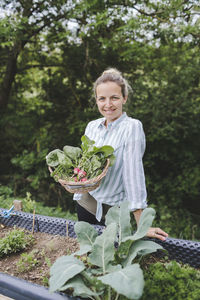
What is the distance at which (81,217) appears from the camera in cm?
224

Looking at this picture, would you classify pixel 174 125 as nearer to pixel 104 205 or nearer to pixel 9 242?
pixel 104 205

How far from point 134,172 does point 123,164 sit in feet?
0.34

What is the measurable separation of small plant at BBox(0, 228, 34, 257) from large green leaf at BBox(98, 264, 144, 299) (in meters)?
0.95

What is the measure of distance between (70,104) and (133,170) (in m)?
4.22


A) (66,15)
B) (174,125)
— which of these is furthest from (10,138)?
(174,125)

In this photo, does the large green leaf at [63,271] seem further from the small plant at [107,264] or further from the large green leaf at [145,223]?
the large green leaf at [145,223]

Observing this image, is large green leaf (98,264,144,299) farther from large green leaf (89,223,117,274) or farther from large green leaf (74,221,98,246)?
large green leaf (74,221,98,246)

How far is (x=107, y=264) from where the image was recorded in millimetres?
1271

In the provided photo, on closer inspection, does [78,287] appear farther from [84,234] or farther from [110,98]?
[110,98]

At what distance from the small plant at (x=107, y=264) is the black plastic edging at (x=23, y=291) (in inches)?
2.8

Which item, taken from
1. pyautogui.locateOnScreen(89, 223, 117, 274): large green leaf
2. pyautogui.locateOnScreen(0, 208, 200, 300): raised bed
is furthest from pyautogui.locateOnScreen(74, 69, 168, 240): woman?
pyautogui.locateOnScreen(89, 223, 117, 274): large green leaf

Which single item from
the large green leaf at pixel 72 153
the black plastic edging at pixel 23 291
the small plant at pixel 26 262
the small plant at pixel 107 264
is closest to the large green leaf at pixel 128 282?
the small plant at pixel 107 264

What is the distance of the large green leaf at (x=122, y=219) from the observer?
143 cm

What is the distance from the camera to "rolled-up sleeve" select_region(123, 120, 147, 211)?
1620mm
